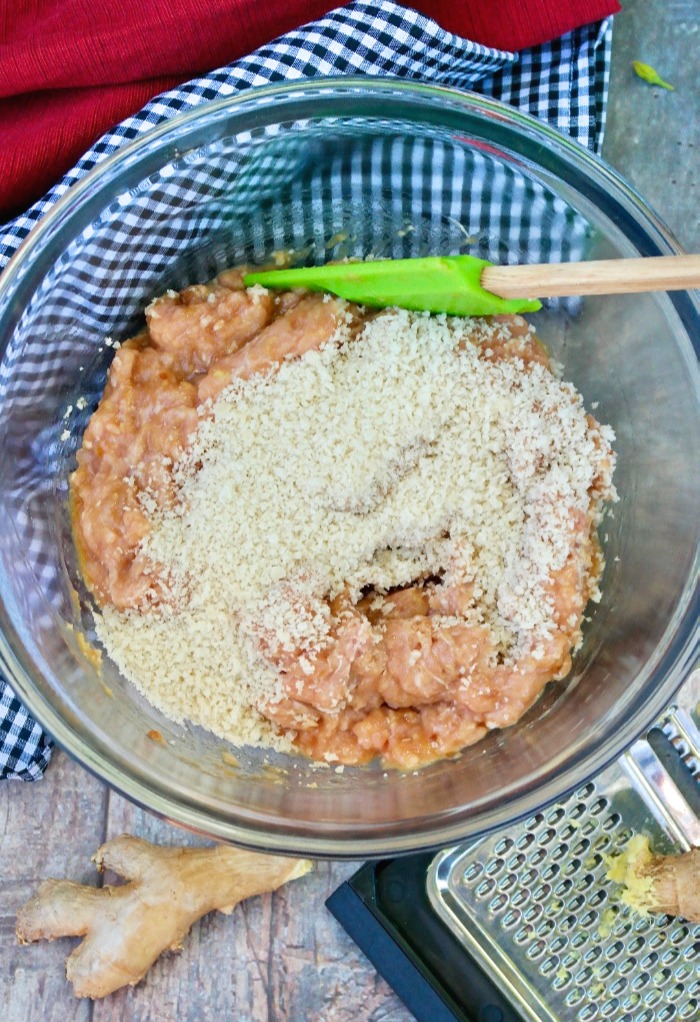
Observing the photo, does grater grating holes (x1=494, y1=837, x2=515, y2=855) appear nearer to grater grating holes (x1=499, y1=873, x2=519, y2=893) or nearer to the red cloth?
grater grating holes (x1=499, y1=873, x2=519, y2=893)

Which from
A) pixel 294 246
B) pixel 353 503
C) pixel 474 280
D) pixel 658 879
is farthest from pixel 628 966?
pixel 294 246

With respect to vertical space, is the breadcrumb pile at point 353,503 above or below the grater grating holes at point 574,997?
above

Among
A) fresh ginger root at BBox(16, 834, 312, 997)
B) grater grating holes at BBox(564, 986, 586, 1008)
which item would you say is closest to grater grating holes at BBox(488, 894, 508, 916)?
grater grating holes at BBox(564, 986, 586, 1008)

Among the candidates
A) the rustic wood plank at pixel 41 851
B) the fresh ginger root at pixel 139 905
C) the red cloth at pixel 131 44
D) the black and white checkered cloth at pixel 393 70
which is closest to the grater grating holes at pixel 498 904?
the fresh ginger root at pixel 139 905

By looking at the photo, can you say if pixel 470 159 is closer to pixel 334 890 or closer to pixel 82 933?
pixel 334 890

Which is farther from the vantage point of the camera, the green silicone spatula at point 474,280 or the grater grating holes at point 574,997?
the grater grating holes at point 574,997

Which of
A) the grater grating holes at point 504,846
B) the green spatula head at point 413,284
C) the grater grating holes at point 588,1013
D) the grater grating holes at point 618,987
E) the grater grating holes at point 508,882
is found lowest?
the grater grating holes at point 588,1013

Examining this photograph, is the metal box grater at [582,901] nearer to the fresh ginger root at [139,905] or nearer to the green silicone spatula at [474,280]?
the fresh ginger root at [139,905]
